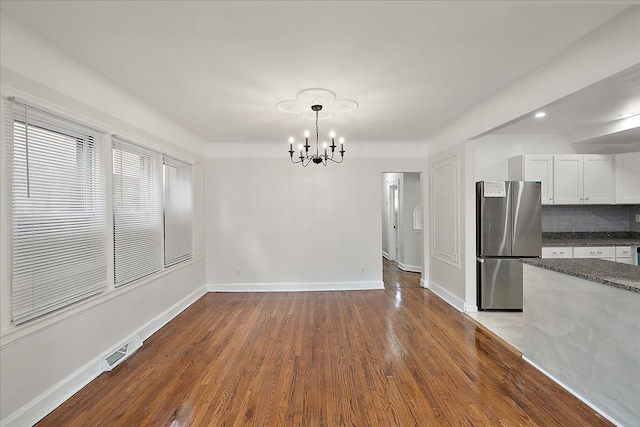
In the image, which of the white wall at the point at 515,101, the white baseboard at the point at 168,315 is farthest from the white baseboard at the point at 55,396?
the white wall at the point at 515,101

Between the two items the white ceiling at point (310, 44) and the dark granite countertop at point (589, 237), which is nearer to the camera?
the white ceiling at point (310, 44)

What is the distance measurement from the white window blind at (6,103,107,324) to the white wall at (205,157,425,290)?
2.55 metres

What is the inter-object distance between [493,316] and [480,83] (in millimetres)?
2911

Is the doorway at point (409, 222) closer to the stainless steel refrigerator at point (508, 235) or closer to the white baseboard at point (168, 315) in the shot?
the stainless steel refrigerator at point (508, 235)

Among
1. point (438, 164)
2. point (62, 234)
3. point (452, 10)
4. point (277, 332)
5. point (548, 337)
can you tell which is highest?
point (452, 10)

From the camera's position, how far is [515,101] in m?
2.90

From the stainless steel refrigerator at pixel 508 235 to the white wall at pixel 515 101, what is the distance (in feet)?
0.55

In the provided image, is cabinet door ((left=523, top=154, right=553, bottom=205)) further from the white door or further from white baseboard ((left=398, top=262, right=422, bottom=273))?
the white door

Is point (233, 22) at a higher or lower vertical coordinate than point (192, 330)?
higher

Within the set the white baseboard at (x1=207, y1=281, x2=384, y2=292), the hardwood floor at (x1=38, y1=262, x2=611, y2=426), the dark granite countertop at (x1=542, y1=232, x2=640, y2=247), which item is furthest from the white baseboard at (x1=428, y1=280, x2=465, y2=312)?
the dark granite countertop at (x1=542, y1=232, x2=640, y2=247)

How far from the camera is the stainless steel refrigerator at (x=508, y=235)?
13.1 ft

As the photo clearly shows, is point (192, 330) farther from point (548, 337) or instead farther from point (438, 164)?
point (438, 164)

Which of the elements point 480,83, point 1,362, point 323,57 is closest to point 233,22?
point 323,57

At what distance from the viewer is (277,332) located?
346cm
